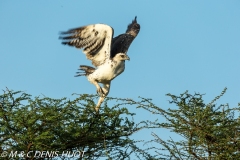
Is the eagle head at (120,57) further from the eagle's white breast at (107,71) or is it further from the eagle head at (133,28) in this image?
the eagle head at (133,28)

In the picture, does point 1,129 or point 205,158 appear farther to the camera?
point 1,129

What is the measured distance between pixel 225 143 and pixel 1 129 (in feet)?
7.90

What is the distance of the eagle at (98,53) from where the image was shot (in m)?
9.59

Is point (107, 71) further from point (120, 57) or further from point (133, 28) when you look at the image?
point (133, 28)

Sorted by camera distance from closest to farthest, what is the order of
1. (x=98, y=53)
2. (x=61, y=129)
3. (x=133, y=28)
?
(x=61, y=129) → (x=98, y=53) → (x=133, y=28)

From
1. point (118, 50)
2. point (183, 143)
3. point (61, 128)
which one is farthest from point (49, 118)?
point (118, 50)

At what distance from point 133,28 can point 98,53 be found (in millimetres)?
1923

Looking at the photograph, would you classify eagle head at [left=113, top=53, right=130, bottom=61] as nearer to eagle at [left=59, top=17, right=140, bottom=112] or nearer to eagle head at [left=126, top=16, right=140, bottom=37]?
eagle at [left=59, top=17, right=140, bottom=112]

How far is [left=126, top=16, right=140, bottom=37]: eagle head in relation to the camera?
1143cm

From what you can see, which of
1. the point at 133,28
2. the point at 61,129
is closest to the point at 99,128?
the point at 61,129

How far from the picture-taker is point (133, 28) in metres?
11.7

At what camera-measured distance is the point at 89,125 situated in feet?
24.3

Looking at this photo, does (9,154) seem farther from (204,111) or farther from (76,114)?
(204,111)

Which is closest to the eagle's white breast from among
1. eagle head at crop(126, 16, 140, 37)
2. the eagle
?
the eagle
